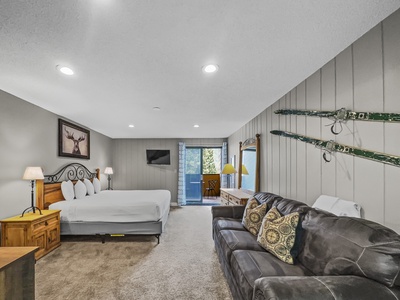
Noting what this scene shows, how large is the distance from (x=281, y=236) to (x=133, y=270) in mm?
2010

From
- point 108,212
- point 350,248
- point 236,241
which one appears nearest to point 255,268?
point 236,241

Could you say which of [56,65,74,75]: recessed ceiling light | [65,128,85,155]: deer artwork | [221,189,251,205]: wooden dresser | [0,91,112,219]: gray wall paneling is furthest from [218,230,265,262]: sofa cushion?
[65,128,85,155]: deer artwork

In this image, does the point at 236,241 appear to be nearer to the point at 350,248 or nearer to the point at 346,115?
the point at 350,248

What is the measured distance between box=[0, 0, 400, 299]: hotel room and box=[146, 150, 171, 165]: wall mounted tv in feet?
11.0

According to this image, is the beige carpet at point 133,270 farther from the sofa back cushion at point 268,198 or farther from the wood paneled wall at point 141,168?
the wood paneled wall at point 141,168

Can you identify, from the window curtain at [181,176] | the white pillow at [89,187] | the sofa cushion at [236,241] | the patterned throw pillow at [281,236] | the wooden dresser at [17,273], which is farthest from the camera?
the window curtain at [181,176]

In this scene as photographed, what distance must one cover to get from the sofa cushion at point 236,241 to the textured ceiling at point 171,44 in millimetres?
1900

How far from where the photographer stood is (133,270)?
269 centimetres

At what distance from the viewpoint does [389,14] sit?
55.9 inches

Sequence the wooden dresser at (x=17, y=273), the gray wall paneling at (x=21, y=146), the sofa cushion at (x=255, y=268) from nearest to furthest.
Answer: the wooden dresser at (x=17, y=273), the sofa cushion at (x=255, y=268), the gray wall paneling at (x=21, y=146)

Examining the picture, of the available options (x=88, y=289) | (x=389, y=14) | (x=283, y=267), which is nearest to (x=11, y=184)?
(x=88, y=289)

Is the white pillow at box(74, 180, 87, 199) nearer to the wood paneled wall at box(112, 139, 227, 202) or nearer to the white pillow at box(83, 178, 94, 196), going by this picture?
the white pillow at box(83, 178, 94, 196)

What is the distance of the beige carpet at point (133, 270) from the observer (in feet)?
7.27

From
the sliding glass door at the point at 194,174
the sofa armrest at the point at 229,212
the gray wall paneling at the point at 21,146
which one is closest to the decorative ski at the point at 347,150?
the sofa armrest at the point at 229,212
